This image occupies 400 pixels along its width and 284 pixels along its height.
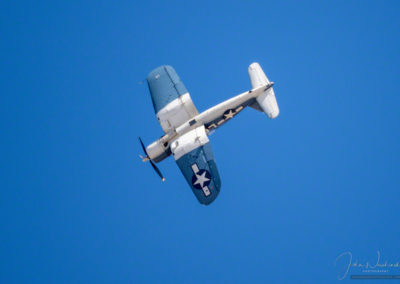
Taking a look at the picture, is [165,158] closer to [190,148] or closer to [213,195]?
[190,148]

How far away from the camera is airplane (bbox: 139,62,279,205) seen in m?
16.6

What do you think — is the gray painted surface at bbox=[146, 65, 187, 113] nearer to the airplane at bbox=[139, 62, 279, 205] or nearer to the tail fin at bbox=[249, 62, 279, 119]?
the airplane at bbox=[139, 62, 279, 205]

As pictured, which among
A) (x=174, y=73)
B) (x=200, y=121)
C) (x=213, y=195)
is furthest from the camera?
(x=174, y=73)

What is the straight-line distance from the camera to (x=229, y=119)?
1795 cm

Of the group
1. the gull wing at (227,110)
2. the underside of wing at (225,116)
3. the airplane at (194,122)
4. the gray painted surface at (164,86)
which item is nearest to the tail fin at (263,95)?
the airplane at (194,122)

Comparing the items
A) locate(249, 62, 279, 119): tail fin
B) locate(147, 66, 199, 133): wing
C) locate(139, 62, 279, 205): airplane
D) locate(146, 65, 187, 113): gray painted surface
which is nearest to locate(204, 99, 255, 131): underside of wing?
locate(139, 62, 279, 205): airplane

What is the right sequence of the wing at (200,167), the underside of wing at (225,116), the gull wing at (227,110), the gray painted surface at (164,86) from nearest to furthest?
1. the wing at (200,167)
2. the gull wing at (227,110)
3. the underside of wing at (225,116)
4. the gray painted surface at (164,86)

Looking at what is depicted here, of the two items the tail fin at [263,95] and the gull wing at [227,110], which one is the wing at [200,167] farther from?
the tail fin at [263,95]

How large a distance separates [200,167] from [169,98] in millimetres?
4362

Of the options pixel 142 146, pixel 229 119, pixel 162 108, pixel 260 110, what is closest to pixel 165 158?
pixel 142 146

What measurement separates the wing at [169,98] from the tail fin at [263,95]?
11.2 ft

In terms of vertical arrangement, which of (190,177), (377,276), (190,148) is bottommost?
(377,276)

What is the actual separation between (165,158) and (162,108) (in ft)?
8.75

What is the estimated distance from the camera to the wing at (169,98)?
1795 centimetres
